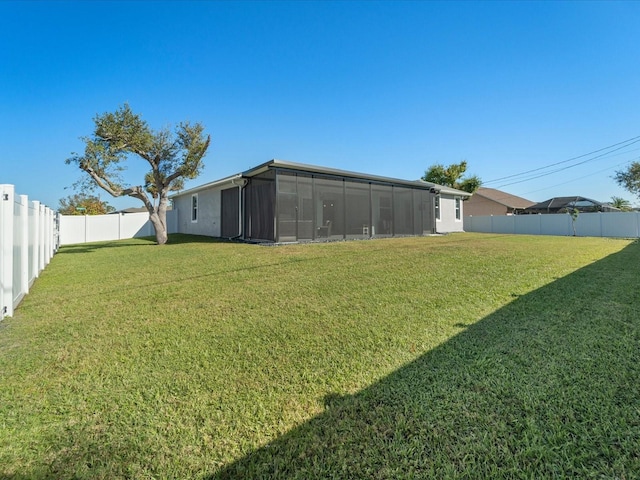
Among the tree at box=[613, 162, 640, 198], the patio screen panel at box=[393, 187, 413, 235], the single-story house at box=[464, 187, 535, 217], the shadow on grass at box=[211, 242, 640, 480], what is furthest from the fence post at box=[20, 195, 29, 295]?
the tree at box=[613, 162, 640, 198]

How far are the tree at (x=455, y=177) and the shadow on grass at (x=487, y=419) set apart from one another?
2906 cm

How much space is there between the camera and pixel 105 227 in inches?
693

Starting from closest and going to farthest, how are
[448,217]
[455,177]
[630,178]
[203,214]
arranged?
[203,214], [448,217], [630,178], [455,177]

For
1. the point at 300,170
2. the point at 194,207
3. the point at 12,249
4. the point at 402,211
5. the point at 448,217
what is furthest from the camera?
the point at 448,217

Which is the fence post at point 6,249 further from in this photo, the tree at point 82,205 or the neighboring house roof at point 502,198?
the tree at point 82,205

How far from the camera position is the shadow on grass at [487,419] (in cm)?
134

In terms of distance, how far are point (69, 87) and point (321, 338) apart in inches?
555

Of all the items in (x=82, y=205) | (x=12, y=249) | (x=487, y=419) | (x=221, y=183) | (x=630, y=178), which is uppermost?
(x=630, y=178)

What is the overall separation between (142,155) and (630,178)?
3701 cm

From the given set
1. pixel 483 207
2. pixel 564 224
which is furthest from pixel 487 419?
pixel 483 207

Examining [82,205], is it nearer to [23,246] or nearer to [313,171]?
[313,171]

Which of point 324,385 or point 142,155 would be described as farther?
point 142,155

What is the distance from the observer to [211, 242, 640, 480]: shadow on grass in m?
1.34

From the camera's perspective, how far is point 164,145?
39.3 feet
